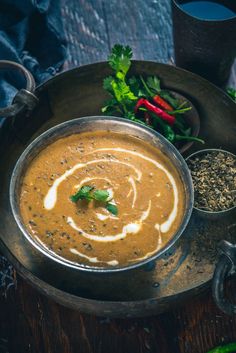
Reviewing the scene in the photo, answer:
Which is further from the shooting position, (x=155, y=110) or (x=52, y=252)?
(x=155, y=110)

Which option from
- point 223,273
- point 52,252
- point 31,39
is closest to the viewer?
point 223,273

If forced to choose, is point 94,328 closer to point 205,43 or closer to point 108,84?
point 108,84

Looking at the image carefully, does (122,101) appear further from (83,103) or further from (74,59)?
(74,59)

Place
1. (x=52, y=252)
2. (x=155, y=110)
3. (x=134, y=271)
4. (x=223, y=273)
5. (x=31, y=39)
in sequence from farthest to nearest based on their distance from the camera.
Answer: (x=31, y=39)
(x=155, y=110)
(x=134, y=271)
(x=52, y=252)
(x=223, y=273)

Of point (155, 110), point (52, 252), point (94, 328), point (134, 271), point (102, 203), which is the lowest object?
point (94, 328)

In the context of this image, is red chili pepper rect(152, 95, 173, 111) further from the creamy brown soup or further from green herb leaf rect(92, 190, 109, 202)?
green herb leaf rect(92, 190, 109, 202)

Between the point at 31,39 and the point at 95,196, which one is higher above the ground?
the point at 31,39

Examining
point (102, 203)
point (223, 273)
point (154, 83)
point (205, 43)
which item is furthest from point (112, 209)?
point (205, 43)

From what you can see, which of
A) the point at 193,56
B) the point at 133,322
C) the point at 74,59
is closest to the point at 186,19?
the point at 193,56

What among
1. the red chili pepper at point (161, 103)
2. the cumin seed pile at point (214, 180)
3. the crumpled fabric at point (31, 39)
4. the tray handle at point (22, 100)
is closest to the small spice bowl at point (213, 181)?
the cumin seed pile at point (214, 180)
